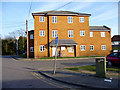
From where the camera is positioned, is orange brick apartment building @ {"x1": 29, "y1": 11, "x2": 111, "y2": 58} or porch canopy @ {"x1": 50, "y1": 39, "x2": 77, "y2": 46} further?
orange brick apartment building @ {"x1": 29, "y1": 11, "x2": 111, "y2": 58}

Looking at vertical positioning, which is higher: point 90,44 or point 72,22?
point 72,22

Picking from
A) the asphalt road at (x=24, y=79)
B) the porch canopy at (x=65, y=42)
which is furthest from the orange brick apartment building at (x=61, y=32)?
the asphalt road at (x=24, y=79)

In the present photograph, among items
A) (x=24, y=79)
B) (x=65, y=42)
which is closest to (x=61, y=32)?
(x=65, y=42)

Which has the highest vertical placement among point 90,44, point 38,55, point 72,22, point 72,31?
point 72,22

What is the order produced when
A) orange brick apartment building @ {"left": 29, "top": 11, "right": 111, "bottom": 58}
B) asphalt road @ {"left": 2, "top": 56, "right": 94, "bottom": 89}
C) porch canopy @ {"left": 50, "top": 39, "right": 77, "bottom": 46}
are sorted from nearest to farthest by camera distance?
asphalt road @ {"left": 2, "top": 56, "right": 94, "bottom": 89}
porch canopy @ {"left": 50, "top": 39, "right": 77, "bottom": 46}
orange brick apartment building @ {"left": 29, "top": 11, "right": 111, "bottom": 58}

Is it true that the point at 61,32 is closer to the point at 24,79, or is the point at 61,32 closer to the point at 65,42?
the point at 65,42

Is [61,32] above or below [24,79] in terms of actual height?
above

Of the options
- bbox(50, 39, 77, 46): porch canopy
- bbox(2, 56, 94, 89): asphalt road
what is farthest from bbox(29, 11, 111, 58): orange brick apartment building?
bbox(2, 56, 94, 89): asphalt road

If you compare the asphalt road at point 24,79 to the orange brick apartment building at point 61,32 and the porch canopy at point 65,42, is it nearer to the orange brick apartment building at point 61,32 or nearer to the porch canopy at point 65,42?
the porch canopy at point 65,42

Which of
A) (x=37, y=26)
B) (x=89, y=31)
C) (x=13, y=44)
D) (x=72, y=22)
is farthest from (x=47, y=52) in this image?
(x=13, y=44)

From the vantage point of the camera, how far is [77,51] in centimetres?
3325

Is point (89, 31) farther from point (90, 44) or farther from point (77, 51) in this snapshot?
point (77, 51)

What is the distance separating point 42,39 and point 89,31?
11476 millimetres

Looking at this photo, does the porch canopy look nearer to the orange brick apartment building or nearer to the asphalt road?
the orange brick apartment building
